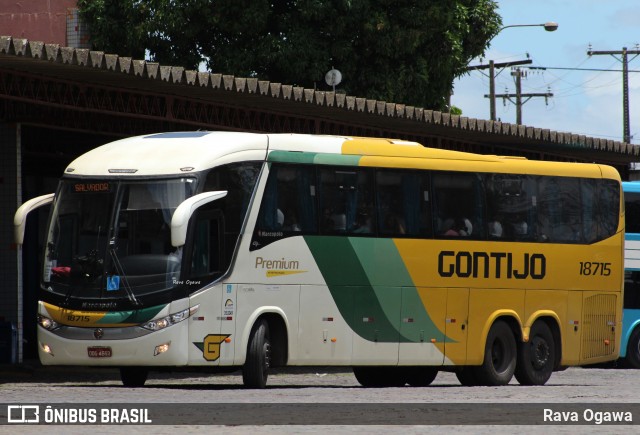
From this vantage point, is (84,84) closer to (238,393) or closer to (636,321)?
(238,393)

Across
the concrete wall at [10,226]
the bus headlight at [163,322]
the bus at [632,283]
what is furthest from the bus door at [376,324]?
the bus at [632,283]

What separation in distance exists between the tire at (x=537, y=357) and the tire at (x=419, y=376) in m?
1.41

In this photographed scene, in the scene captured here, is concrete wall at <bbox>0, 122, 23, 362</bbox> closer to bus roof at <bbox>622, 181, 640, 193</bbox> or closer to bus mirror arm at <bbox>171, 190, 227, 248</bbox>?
bus mirror arm at <bbox>171, 190, 227, 248</bbox>

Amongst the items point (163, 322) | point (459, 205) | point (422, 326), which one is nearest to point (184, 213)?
point (163, 322)

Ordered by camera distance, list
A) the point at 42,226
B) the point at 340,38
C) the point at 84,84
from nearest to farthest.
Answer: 1. the point at 84,84
2. the point at 42,226
3. the point at 340,38

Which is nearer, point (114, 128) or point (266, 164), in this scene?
point (266, 164)

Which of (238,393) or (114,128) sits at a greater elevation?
(114,128)

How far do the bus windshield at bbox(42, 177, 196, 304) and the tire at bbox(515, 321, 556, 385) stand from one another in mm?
7168

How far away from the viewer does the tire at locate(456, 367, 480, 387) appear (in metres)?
24.2

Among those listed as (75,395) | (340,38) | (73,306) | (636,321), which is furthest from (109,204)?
(340,38)

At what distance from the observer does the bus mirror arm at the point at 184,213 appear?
18844mm

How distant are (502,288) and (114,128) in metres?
8.31

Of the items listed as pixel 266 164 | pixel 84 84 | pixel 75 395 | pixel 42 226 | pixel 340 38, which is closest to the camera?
pixel 75 395

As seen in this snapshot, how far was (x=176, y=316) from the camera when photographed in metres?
19.7
